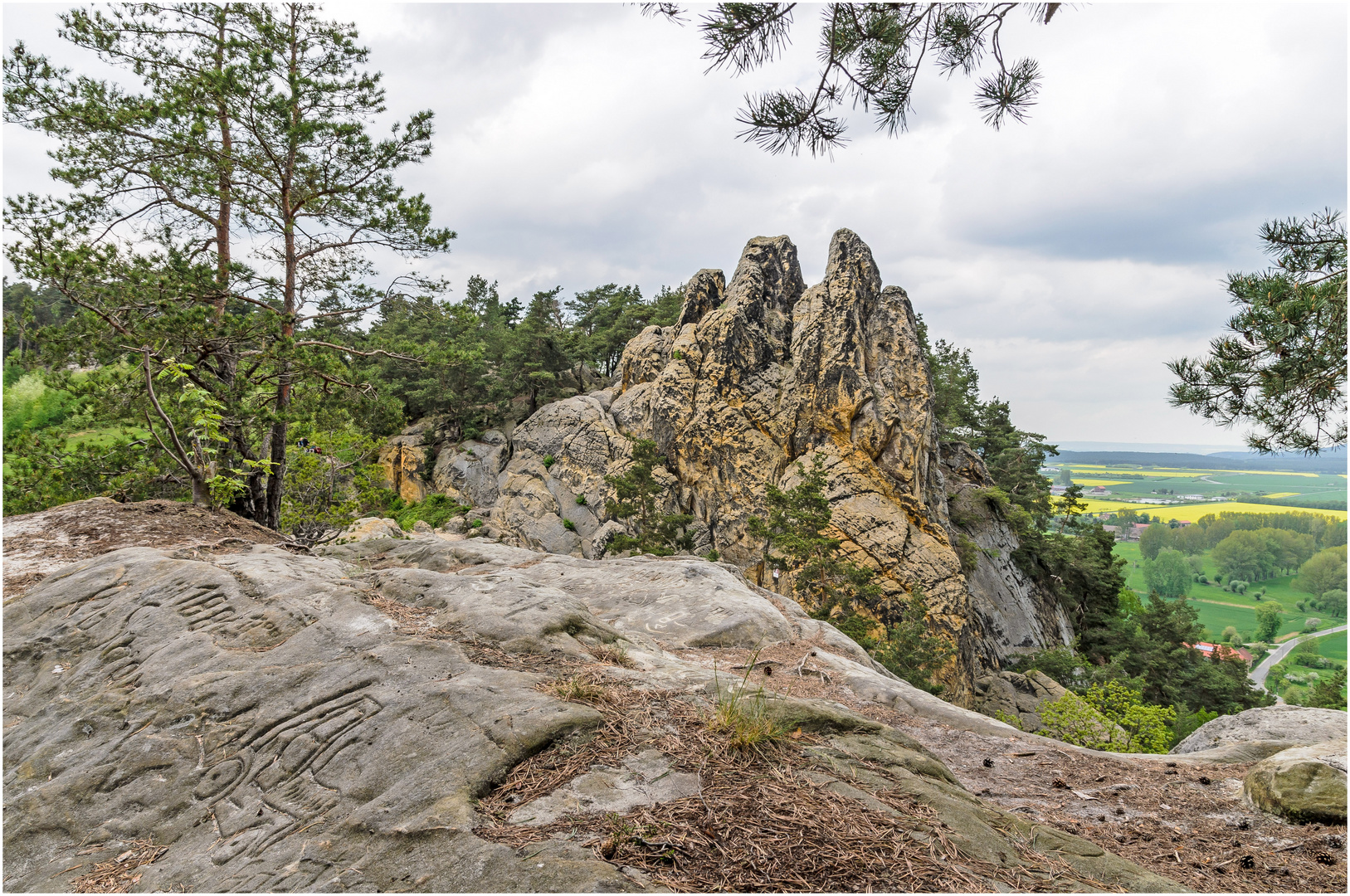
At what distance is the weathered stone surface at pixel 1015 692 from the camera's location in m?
21.9

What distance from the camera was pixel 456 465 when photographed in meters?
35.4

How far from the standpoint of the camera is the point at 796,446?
2725cm

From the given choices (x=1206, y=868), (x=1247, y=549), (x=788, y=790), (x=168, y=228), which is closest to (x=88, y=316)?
(x=168, y=228)

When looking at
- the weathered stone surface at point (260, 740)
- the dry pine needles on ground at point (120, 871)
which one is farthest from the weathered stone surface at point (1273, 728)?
the dry pine needles on ground at point (120, 871)

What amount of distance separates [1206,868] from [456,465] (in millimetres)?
35818

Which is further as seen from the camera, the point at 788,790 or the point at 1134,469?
the point at 1134,469

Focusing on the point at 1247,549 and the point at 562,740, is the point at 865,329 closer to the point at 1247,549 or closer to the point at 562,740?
the point at 562,740

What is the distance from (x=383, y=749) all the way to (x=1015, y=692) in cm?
2584

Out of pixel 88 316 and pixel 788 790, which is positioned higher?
pixel 88 316

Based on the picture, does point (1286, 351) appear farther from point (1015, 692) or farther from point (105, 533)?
point (1015, 692)

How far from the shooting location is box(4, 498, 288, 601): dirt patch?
726cm

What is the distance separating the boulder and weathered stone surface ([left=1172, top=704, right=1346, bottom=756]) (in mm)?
1743

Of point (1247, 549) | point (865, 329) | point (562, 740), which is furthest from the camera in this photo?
point (1247, 549)

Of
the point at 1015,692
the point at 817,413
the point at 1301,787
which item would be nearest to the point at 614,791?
the point at 1301,787
